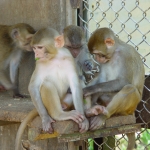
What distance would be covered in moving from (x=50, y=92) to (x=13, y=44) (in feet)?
6.60

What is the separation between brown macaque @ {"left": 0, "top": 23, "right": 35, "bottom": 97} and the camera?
5.88 meters

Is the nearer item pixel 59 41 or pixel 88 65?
pixel 59 41

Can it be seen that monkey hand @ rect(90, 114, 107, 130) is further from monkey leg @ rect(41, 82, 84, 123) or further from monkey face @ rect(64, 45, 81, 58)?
monkey face @ rect(64, 45, 81, 58)

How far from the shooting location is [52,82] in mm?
4492

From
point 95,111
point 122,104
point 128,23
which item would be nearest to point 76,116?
point 95,111

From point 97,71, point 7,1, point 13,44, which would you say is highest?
point 7,1

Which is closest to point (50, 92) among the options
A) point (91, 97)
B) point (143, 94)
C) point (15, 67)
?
point (91, 97)

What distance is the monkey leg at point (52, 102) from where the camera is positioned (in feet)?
14.0

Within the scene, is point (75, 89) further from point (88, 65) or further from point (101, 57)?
point (88, 65)

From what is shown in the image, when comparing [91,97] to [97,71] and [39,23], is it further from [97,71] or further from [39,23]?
[39,23]

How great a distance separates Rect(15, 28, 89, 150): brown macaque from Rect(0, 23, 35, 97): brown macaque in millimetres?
1224

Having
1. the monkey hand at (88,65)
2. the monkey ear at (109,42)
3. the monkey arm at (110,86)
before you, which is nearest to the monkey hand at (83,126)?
the monkey arm at (110,86)

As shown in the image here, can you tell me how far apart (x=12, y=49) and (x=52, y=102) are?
2083 millimetres

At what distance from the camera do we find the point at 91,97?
488 centimetres
